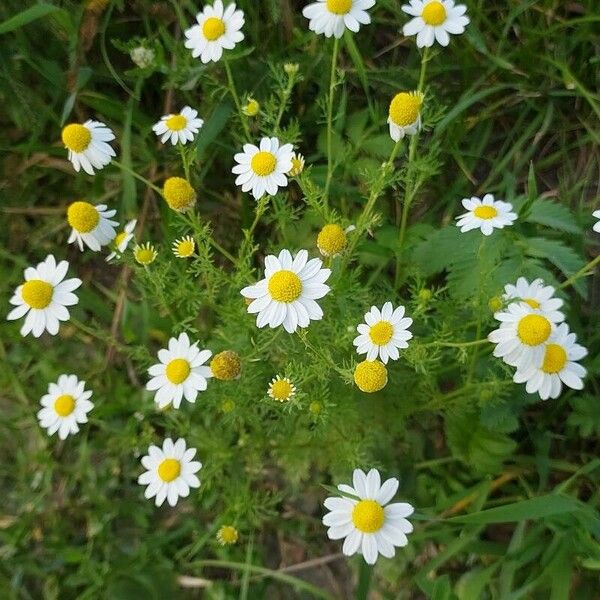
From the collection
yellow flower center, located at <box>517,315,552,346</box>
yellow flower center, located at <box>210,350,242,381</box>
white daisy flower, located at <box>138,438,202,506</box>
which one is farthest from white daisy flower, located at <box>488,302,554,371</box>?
white daisy flower, located at <box>138,438,202,506</box>

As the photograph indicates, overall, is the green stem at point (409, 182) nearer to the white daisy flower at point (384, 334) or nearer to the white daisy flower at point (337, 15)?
the white daisy flower at point (337, 15)

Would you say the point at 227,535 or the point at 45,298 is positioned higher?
the point at 45,298

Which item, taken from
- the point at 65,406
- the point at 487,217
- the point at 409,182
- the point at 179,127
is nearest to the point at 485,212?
the point at 487,217

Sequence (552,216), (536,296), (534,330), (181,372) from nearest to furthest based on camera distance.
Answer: (534,330) → (536,296) → (181,372) → (552,216)

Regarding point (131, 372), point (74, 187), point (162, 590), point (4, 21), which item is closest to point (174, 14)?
point (4, 21)

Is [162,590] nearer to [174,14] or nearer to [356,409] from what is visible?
[356,409]

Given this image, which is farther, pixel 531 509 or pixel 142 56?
pixel 142 56

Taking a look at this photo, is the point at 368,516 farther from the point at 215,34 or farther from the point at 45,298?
the point at 215,34
